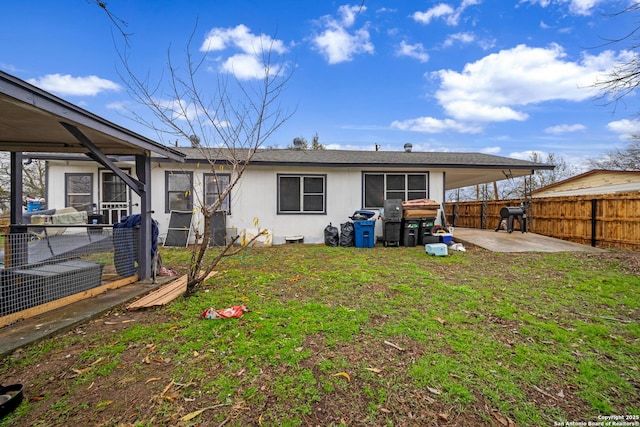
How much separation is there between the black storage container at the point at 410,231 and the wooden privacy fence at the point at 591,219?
5.43m

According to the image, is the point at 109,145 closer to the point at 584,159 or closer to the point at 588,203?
the point at 588,203

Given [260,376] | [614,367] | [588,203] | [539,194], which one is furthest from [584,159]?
[260,376]

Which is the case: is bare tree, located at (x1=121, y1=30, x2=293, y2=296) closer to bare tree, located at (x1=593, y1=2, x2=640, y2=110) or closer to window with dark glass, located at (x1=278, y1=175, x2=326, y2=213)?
window with dark glass, located at (x1=278, y1=175, x2=326, y2=213)

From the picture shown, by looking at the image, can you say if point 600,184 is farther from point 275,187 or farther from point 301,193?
point 275,187

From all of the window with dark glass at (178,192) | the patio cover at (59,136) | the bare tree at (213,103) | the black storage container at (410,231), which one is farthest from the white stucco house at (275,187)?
the patio cover at (59,136)

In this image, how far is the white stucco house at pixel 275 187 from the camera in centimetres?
885

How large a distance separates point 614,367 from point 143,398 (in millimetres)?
3692

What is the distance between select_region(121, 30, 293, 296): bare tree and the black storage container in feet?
17.4

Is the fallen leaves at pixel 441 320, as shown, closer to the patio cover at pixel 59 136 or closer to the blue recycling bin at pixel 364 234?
the patio cover at pixel 59 136

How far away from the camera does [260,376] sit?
2.11m

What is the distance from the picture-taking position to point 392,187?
9742 millimetres

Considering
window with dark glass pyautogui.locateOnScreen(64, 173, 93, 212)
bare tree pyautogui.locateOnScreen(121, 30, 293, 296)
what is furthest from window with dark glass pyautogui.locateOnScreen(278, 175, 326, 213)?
window with dark glass pyautogui.locateOnScreen(64, 173, 93, 212)

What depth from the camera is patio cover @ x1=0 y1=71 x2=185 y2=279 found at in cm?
251

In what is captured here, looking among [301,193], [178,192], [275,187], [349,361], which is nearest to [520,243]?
[301,193]
